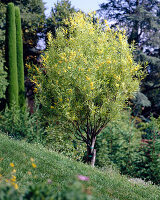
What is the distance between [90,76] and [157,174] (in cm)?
497

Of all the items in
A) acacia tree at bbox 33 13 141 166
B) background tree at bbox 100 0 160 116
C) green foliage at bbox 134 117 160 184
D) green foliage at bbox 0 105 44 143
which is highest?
background tree at bbox 100 0 160 116

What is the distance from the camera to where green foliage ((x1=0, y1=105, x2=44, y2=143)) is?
10586 mm

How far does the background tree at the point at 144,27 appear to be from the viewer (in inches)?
685

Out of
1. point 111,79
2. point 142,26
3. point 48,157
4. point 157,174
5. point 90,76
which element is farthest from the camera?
point 142,26

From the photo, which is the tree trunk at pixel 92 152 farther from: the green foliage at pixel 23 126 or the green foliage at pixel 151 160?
the green foliage at pixel 23 126

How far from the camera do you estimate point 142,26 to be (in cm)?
1794

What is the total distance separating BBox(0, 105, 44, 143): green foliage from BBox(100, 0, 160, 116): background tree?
961 centimetres

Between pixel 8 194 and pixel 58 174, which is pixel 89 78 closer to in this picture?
pixel 58 174

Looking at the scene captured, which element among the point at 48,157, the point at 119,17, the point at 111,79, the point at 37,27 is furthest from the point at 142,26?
the point at 48,157

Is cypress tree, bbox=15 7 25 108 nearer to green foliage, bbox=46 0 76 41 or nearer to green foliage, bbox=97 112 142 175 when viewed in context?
green foliage, bbox=46 0 76 41

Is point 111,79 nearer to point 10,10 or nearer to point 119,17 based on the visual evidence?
point 10,10

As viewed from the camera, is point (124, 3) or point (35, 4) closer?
point (124, 3)

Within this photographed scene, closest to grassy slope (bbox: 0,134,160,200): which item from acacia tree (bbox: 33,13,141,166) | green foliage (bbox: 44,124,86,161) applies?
acacia tree (bbox: 33,13,141,166)

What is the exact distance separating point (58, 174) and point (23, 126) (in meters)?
5.88
